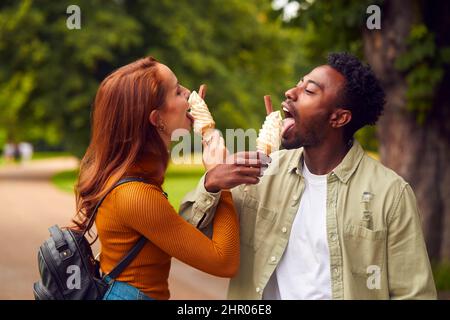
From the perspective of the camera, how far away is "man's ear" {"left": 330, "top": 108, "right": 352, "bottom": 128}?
294 cm

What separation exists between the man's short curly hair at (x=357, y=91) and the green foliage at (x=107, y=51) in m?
20.1

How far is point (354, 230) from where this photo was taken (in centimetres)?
282

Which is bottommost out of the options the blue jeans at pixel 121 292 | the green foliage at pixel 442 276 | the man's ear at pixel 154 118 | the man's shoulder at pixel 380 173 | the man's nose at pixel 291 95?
the green foliage at pixel 442 276

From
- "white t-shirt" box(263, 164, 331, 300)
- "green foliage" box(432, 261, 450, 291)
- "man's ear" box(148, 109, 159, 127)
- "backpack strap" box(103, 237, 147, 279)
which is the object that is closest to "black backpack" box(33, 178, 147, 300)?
"backpack strap" box(103, 237, 147, 279)

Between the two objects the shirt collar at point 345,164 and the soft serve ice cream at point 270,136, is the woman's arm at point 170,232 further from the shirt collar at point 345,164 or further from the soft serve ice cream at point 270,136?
the shirt collar at point 345,164

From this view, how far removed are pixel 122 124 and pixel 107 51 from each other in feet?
69.2

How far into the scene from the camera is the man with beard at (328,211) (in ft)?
9.07

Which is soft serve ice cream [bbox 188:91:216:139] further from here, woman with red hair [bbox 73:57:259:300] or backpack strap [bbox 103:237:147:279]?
backpack strap [bbox 103:237:147:279]

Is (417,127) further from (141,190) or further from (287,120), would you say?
(141,190)

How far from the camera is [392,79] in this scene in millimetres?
7422

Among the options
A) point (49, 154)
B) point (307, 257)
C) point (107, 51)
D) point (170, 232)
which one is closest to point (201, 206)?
point (170, 232)

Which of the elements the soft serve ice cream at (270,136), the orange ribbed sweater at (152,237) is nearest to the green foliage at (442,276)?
the soft serve ice cream at (270,136)
